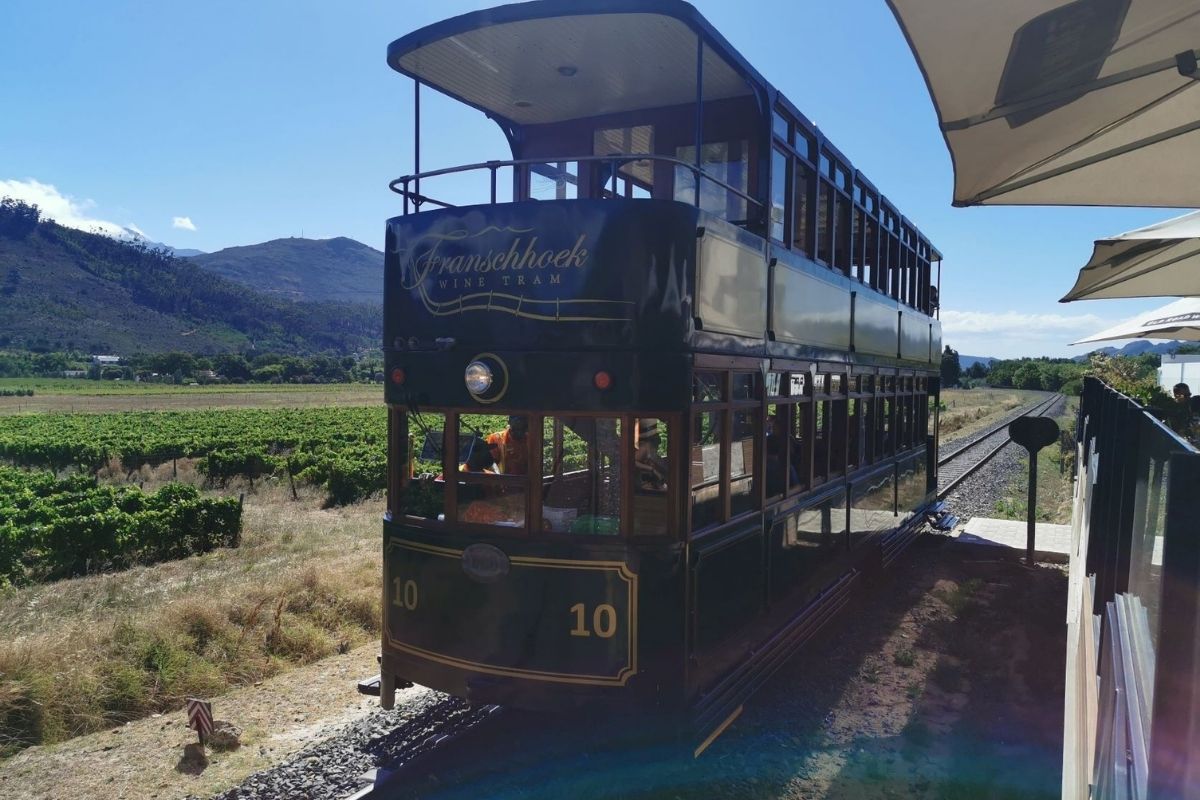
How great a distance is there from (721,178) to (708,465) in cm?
257

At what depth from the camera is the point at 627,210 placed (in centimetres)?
509

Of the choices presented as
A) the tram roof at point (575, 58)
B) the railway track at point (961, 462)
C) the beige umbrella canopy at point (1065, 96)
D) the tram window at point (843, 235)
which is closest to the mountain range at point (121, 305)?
the railway track at point (961, 462)

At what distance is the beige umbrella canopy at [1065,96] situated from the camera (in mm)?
3916

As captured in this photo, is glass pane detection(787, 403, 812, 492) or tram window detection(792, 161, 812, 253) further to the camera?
glass pane detection(787, 403, 812, 492)

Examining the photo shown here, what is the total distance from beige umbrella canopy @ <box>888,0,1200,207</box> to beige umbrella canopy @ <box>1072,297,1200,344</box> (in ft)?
10.4

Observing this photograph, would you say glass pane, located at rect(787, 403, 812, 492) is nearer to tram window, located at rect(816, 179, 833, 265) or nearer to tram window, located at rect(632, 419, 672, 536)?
tram window, located at rect(816, 179, 833, 265)

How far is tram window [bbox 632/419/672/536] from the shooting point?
17.5ft

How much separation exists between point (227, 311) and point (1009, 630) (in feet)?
643

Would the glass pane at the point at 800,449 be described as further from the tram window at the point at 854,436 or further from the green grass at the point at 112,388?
the green grass at the point at 112,388

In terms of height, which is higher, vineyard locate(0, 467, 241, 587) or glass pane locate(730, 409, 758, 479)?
glass pane locate(730, 409, 758, 479)

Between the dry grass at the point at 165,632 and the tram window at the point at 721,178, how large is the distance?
5.64 metres

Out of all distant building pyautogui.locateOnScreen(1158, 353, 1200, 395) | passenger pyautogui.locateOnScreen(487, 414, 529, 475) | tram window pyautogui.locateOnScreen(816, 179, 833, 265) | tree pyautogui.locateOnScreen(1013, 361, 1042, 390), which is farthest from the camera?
tree pyautogui.locateOnScreen(1013, 361, 1042, 390)

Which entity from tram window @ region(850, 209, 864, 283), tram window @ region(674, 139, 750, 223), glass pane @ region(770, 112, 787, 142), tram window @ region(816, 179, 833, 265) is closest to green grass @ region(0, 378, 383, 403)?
tram window @ region(850, 209, 864, 283)

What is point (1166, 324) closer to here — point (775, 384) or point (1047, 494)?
point (775, 384)
